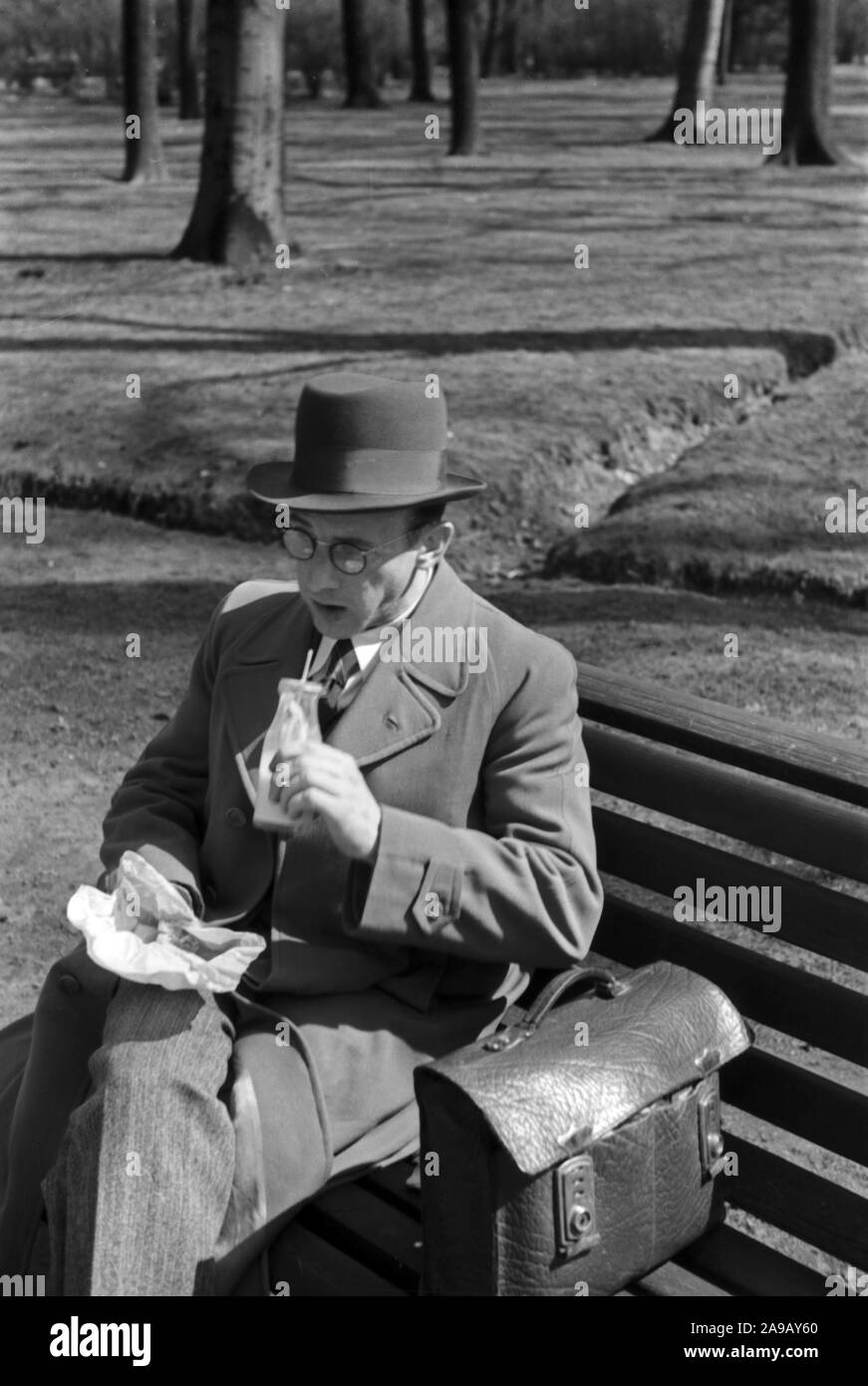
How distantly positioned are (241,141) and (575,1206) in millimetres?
10839

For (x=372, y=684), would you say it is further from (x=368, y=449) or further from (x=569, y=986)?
(x=569, y=986)

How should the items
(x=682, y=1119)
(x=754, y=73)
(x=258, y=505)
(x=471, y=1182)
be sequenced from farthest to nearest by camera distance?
(x=754, y=73) < (x=258, y=505) < (x=682, y=1119) < (x=471, y=1182)

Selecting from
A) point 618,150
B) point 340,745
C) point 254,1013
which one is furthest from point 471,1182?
point 618,150

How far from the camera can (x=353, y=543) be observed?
268 cm

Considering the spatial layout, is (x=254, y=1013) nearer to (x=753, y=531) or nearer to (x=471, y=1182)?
(x=471, y=1182)

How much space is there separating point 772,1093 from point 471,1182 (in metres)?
0.60

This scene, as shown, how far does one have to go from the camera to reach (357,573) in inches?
106

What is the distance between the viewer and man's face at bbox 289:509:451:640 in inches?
106

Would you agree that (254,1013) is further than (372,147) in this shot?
No

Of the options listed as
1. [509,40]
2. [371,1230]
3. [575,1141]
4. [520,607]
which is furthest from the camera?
[509,40]

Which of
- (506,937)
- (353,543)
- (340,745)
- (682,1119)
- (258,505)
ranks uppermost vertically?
(353,543)

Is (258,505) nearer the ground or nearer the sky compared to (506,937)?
nearer the ground

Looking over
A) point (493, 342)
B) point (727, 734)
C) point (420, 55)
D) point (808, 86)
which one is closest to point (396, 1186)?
point (727, 734)

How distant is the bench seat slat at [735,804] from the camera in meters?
2.54
